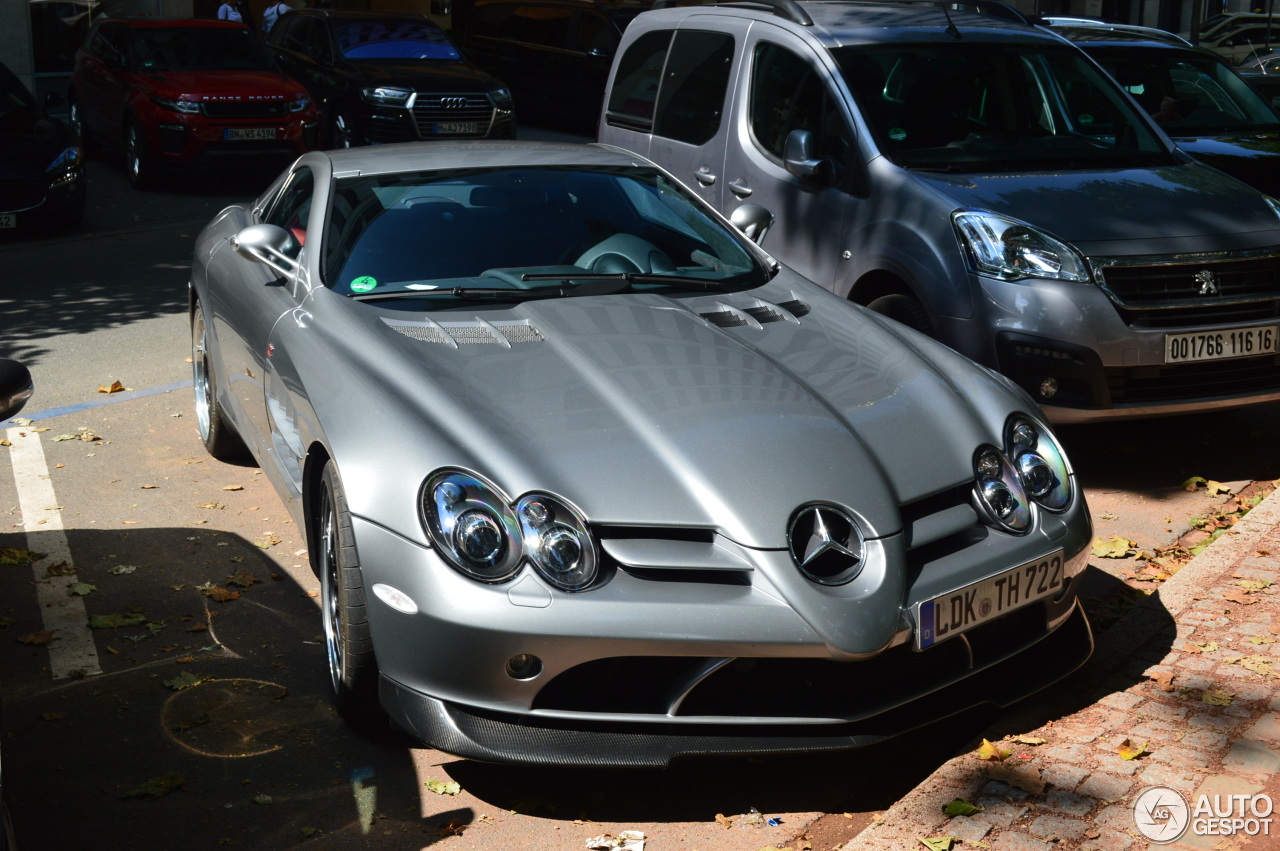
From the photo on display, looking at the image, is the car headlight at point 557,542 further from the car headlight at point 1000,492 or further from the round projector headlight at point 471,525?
the car headlight at point 1000,492

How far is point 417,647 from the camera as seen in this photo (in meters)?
3.41

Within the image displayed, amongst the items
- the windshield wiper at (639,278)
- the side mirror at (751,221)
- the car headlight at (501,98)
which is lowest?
the car headlight at (501,98)

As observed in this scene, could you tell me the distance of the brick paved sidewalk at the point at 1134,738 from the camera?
3295 millimetres

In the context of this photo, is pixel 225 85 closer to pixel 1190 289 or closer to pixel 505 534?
pixel 1190 289

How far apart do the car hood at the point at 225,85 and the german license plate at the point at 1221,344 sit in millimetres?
10658

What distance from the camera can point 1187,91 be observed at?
9.86 metres

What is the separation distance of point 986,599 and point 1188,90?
296 inches

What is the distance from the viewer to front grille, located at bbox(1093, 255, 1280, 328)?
586 centimetres

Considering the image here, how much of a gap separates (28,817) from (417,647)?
3.66ft

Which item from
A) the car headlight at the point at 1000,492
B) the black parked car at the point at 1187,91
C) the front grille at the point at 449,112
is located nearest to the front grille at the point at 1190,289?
the car headlight at the point at 1000,492

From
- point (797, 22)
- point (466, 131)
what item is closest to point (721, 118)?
point (797, 22)

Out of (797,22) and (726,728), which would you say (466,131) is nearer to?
(797,22)

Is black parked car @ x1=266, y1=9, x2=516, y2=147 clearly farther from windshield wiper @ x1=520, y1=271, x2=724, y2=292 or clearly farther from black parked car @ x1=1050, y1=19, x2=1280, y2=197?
windshield wiper @ x1=520, y1=271, x2=724, y2=292

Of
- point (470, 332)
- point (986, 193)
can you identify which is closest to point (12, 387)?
point (470, 332)
